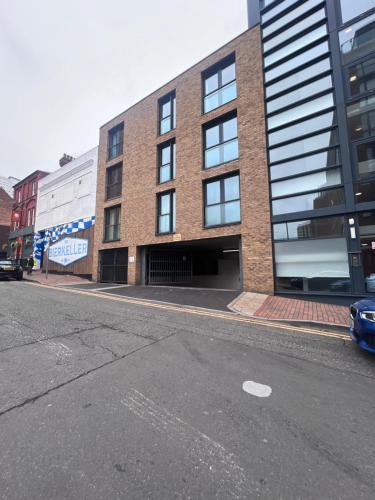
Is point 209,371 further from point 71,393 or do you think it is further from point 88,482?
point 88,482

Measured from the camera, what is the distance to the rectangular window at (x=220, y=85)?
12.6 m

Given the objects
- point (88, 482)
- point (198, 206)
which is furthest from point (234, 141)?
point (88, 482)

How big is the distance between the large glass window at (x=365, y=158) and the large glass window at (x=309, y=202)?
3.08ft

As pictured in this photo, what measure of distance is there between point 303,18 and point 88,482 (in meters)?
16.7

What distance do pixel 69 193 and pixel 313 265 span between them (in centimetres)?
2139

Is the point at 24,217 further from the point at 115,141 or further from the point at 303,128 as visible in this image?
the point at 303,128

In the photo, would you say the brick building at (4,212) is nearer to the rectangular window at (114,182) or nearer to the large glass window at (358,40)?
the rectangular window at (114,182)

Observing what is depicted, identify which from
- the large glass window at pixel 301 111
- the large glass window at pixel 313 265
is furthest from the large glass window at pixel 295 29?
the large glass window at pixel 313 265

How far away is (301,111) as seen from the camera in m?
10.3

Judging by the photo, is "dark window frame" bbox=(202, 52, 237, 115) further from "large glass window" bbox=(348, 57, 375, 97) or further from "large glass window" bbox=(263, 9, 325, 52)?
"large glass window" bbox=(348, 57, 375, 97)

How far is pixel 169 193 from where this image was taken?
14219 millimetres

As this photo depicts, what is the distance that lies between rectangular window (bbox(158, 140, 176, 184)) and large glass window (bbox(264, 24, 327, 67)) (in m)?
6.45

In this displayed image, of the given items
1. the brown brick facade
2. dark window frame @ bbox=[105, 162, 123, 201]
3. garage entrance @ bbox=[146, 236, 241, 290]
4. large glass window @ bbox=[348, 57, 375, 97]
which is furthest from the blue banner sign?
large glass window @ bbox=[348, 57, 375, 97]

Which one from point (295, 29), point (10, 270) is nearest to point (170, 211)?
point (295, 29)
